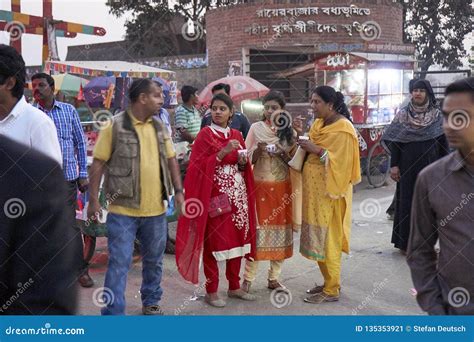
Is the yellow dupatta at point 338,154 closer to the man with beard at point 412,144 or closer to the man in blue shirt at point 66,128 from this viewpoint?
the man with beard at point 412,144

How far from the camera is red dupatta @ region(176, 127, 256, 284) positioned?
12.4ft

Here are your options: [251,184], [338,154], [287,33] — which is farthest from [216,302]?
[287,33]

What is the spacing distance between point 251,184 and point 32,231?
280 centimetres

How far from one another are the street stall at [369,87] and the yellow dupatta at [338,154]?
5349 millimetres

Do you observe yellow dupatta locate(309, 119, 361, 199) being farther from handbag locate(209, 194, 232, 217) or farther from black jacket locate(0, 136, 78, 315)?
black jacket locate(0, 136, 78, 315)

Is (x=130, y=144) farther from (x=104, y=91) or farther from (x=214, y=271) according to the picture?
(x=104, y=91)

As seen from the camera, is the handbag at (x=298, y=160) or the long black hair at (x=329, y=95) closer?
the long black hair at (x=329, y=95)

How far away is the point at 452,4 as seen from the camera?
18.9 meters

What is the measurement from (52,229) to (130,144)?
2055mm

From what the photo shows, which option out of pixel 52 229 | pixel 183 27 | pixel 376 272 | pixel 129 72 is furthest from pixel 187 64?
pixel 52 229

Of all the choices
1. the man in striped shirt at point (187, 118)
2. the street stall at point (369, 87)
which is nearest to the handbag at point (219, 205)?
the man in striped shirt at point (187, 118)

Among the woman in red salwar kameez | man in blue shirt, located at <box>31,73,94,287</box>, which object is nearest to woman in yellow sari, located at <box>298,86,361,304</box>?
the woman in red salwar kameez

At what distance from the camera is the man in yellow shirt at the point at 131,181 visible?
128 inches

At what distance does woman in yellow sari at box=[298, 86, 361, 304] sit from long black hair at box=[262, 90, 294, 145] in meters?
0.18
